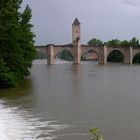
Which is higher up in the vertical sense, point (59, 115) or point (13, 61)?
point (13, 61)

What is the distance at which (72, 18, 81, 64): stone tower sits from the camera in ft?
330

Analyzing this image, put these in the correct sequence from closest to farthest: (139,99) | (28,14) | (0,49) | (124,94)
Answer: (139,99) < (124,94) < (0,49) < (28,14)

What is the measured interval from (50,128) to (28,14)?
26317mm

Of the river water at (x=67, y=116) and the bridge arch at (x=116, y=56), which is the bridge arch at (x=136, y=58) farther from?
the river water at (x=67, y=116)

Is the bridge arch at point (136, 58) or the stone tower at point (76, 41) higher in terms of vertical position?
the stone tower at point (76, 41)

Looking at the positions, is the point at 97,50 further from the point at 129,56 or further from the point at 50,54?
the point at 50,54

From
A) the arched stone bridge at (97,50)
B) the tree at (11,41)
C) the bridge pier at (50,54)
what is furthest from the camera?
the arched stone bridge at (97,50)

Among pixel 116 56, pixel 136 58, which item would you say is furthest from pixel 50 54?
pixel 116 56

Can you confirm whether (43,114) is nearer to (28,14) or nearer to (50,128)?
(50,128)

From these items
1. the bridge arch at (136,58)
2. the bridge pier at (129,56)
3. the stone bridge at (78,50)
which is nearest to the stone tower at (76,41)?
the stone bridge at (78,50)

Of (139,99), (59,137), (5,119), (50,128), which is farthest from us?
(139,99)

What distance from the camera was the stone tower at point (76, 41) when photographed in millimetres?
100562

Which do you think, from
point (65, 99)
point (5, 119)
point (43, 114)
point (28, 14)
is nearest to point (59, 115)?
point (43, 114)

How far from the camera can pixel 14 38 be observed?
32562 millimetres
